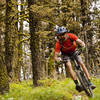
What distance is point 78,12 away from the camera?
1823 cm

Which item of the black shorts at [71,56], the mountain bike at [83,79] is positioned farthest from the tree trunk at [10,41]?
the mountain bike at [83,79]

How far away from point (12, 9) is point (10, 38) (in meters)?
2.10

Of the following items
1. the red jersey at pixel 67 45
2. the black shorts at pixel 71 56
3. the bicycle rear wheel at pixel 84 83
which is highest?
the red jersey at pixel 67 45

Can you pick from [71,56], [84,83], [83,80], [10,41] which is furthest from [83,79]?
[10,41]

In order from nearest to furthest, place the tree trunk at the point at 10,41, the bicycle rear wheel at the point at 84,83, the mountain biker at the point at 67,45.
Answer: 1. the mountain biker at the point at 67,45
2. the bicycle rear wheel at the point at 84,83
3. the tree trunk at the point at 10,41

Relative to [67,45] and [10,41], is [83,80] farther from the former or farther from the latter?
[10,41]

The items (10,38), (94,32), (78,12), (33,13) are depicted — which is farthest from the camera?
(94,32)

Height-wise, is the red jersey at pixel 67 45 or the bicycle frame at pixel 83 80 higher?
the red jersey at pixel 67 45

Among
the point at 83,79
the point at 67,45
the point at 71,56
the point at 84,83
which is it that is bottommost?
the point at 84,83

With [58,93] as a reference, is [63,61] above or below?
above

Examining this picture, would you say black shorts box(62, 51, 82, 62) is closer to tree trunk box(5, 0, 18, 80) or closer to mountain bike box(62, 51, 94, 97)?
mountain bike box(62, 51, 94, 97)

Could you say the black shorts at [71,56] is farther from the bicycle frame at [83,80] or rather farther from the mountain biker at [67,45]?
the bicycle frame at [83,80]

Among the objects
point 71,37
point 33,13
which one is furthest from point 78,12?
point 71,37

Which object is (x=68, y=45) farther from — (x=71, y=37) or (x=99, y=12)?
(x=99, y=12)
